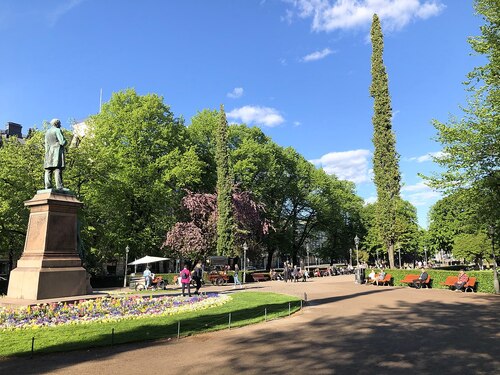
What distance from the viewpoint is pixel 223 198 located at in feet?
131

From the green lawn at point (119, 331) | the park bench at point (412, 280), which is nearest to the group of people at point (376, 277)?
the park bench at point (412, 280)

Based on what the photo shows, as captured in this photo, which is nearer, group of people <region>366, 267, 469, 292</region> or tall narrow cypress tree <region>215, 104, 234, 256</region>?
group of people <region>366, 267, 469, 292</region>

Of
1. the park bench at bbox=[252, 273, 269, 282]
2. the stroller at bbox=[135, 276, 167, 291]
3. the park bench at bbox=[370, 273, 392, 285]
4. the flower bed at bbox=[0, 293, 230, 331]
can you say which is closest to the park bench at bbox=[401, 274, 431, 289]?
the park bench at bbox=[370, 273, 392, 285]

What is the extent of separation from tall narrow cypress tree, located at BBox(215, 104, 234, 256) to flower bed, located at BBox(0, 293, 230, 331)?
23017 millimetres

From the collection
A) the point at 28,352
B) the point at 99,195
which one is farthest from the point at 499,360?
the point at 99,195

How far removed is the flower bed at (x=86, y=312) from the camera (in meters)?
11.4

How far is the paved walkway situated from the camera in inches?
294

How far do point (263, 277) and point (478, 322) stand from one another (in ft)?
95.0

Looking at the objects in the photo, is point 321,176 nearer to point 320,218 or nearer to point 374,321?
point 320,218

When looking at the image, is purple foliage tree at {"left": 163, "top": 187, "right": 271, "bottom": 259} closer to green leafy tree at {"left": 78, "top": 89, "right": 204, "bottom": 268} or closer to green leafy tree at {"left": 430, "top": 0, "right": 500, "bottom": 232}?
green leafy tree at {"left": 78, "top": 89, "right": 204, "bottom": 268}

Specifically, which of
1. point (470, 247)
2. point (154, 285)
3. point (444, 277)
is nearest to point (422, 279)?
point (444, 277)

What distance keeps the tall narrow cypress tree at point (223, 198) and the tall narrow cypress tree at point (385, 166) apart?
13.9m

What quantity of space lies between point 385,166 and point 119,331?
1076 inches

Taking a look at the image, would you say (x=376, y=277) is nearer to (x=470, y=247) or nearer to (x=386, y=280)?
(x=386, y=280)
